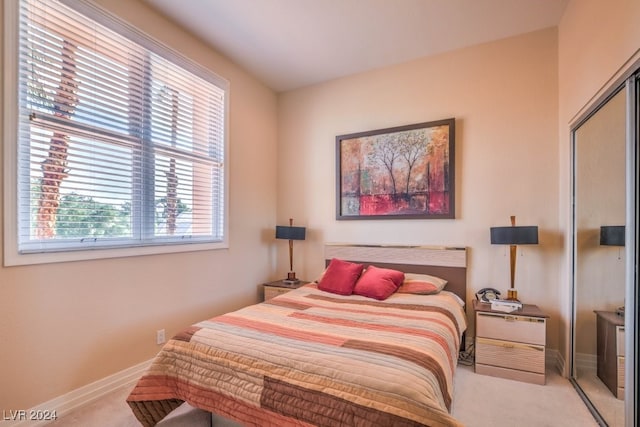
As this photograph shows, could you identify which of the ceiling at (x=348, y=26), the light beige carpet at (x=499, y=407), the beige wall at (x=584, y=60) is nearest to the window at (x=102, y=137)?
the ceiling at (x=348, y=26)

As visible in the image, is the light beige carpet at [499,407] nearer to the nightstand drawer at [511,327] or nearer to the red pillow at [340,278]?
the nightstand drawer at [511,327]

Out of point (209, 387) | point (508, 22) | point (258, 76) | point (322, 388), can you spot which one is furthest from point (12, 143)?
point (508, 22)

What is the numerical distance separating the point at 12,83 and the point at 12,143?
0.35m

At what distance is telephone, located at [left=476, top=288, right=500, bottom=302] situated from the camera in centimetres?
280

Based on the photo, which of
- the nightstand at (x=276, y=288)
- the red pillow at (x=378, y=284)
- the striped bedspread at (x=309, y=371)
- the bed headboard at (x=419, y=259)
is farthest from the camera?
the nightstand at (x=276, y=288)

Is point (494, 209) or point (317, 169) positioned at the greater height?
point (317, 169)

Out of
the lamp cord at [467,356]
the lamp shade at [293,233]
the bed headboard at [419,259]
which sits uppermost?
the lamp shade at [293,233]

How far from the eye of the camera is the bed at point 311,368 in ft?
4.06

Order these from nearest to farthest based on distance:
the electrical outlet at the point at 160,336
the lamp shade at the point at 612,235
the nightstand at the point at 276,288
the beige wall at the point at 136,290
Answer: the lamp shade at the point at 612,235 → the beige wall at the point at 136,290 → the electrical outlet at the point at 160,336 → the nightstand at the point at 276,288

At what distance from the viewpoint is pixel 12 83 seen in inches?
68.2

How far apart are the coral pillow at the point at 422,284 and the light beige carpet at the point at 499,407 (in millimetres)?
746

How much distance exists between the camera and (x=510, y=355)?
242 cm

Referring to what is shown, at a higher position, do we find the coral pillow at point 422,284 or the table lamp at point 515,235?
the table lamp at point 515,235

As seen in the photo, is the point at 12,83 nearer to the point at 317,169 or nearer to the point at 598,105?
the point at 317,169
